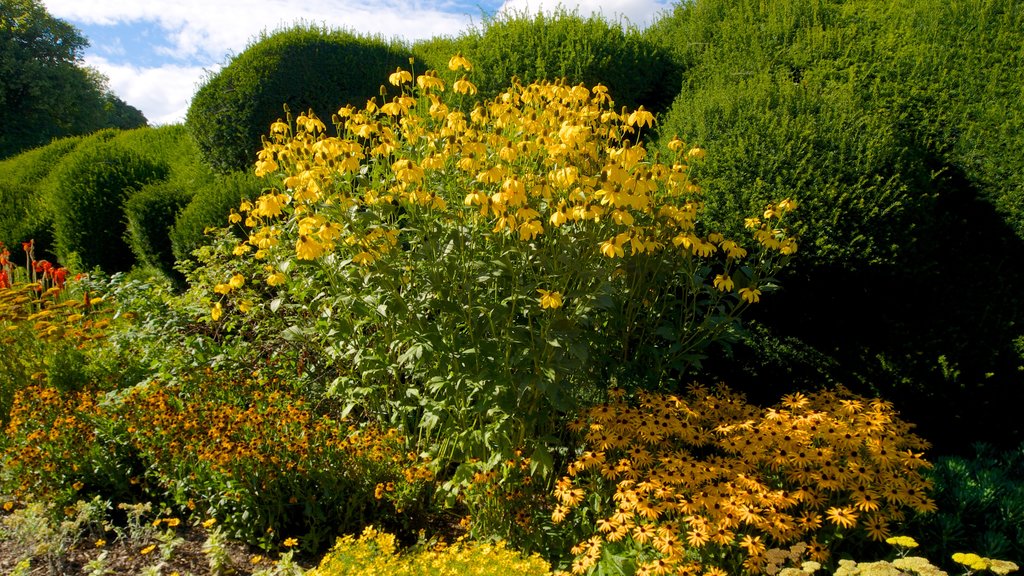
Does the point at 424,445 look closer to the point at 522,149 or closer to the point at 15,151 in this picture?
the point at 522,149

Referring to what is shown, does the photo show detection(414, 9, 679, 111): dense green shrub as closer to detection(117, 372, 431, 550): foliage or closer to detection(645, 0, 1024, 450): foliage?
detection(645, 0, 1024, 450): foliage

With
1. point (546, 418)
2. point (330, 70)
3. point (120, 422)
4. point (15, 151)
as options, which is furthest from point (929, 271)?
point (15, 151)

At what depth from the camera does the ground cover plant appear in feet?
7.64

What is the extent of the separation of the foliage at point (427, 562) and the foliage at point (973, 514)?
144cm

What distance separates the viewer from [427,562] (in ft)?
7.39

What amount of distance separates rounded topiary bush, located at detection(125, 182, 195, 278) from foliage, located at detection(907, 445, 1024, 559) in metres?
5.87

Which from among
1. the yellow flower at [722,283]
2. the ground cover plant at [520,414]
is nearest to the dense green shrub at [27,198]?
the ground cover plant at [520,414]

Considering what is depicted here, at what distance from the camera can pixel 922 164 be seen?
11.3 ft

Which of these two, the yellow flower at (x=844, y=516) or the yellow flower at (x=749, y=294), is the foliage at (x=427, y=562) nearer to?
the yellow flower at (x=844, y=516)

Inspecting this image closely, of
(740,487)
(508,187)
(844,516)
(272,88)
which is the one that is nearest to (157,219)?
(272,88)

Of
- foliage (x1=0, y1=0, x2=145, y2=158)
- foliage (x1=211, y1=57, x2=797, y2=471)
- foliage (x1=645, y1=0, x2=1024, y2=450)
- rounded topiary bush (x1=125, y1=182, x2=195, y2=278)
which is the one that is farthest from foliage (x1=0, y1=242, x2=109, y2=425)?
foliage (x1=0, y1=0, x2=145, y2=158)

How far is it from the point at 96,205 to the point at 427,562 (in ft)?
22.6

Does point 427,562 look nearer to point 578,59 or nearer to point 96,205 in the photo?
point 578,59

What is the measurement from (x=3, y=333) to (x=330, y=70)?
3781mm
